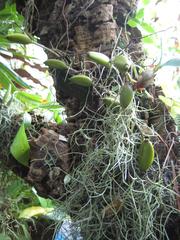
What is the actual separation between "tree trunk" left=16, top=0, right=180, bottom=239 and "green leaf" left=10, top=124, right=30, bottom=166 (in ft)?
0.18

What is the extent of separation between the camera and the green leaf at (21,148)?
90 centimetres

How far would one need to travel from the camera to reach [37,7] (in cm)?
105

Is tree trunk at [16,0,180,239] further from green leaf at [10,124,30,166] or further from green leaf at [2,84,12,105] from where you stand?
green leaf at [2,84,12,105]

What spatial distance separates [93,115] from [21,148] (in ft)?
0.67

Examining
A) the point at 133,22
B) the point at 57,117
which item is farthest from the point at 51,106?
the point at 133,22

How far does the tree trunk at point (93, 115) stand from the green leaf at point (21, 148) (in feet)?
0.18

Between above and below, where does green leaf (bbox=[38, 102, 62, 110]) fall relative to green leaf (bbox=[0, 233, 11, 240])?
above

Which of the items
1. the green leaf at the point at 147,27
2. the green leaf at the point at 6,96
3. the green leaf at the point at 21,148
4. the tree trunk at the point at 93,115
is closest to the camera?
the tree trunk at the point at 93,115

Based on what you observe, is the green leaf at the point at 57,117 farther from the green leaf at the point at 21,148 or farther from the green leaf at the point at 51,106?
the green leaf at the point at 21,148

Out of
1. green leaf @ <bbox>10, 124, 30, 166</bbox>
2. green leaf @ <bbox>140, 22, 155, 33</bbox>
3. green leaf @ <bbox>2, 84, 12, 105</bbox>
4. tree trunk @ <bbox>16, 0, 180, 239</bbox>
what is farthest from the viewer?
green leaf @ <bbox>140, 22, 155, 33</bbox>

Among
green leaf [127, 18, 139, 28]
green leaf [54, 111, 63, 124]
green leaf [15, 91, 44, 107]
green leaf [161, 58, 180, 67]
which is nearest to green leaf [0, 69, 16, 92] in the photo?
green leaf [15, 91, 44, 107]

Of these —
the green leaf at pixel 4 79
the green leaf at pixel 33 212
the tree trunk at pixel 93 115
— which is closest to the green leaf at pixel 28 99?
the green leaf at pixel 4 79

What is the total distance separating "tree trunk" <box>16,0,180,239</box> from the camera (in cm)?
73

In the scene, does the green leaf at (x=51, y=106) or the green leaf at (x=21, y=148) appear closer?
the green leaf at (x=21, y=148)
